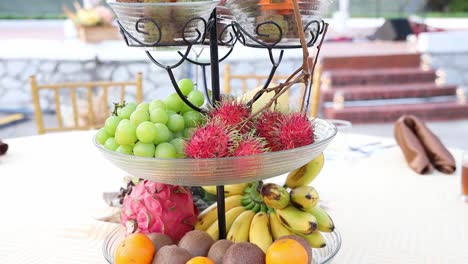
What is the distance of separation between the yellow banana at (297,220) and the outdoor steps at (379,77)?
433 cm

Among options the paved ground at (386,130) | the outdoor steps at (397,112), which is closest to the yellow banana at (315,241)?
the paved ground at (386,130)

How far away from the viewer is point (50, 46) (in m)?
4.63

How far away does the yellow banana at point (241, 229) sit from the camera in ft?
2.62

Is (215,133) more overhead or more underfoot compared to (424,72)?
more overhead

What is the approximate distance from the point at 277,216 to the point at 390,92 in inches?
167

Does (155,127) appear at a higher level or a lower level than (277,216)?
higher

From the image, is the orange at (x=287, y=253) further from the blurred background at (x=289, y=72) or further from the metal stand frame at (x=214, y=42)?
the blurred background at (x=289, y=72)

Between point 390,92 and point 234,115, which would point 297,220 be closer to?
point 234,115

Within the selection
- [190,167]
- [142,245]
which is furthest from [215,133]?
[142,245]

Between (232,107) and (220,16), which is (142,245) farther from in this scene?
(220,16)

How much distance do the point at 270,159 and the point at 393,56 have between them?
199 inches

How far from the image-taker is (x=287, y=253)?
0.67 m

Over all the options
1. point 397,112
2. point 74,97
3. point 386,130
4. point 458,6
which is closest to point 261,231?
point 74,97

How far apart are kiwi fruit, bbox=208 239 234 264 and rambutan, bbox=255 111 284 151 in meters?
0.14
